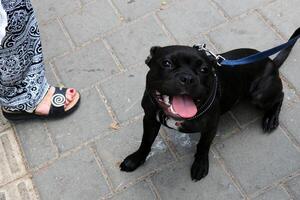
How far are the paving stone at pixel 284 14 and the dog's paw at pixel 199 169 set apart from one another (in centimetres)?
139

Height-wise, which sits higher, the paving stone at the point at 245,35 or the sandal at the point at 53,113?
the paving stone at the point at 245,35

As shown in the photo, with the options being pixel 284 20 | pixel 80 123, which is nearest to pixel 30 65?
pixel 80 123

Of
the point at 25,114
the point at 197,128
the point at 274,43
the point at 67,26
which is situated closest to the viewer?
the point at 197,128

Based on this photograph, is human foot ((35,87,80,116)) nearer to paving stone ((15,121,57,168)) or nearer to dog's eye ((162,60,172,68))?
paving stone ((15,121,57,168))

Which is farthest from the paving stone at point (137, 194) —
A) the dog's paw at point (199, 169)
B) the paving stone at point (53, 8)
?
the paving stone at point (53, 8)

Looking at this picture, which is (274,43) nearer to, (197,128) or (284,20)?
(284,20)

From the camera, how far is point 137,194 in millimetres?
3371

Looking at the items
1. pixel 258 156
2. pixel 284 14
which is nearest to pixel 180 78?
pixel 258 156

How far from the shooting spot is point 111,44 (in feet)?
13.6

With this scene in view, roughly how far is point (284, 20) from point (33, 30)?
6.79 feet

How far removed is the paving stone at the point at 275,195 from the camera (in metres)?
3.29

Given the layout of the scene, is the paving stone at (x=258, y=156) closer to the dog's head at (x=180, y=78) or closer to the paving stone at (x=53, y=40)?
the dog's head at (x=180, y=78)

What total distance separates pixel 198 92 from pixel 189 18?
1.66 metres

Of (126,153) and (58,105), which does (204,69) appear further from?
(58,105)
